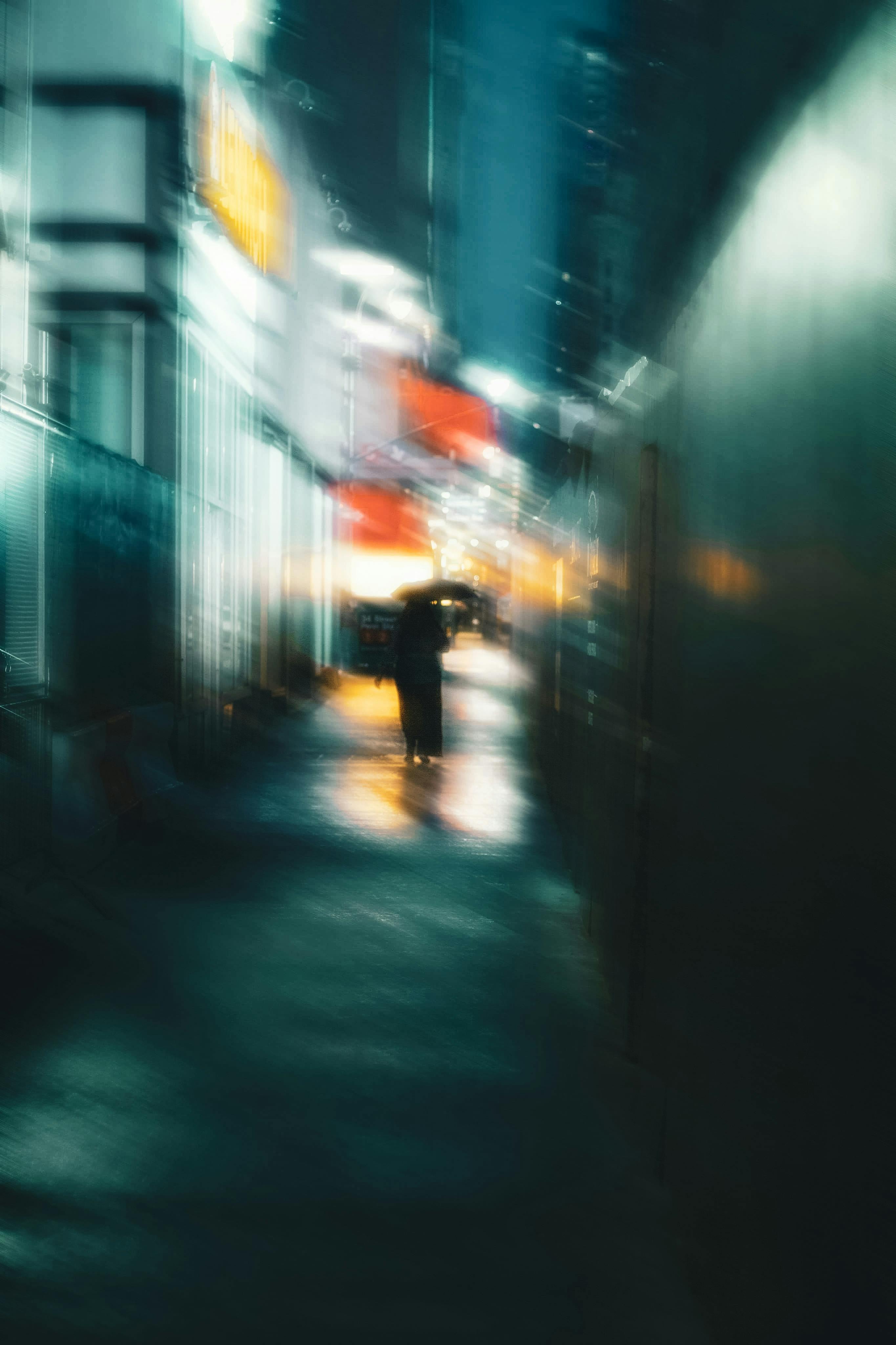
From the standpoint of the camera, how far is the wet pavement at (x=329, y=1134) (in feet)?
11.9

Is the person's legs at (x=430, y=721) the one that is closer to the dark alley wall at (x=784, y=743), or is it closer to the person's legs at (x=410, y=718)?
the person's legs at (x=410, y=718)

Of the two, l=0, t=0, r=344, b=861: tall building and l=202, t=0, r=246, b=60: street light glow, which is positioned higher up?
l=202, t=0, r=246, b=60: street light glow

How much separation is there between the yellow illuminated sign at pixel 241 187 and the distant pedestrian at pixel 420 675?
4658 millimetres

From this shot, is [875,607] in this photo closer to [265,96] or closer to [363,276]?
[265,96]

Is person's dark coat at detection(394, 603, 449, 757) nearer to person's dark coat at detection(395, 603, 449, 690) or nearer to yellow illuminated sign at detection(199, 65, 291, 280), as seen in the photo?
person's dark coat at detection(395, 603, 449, 690)

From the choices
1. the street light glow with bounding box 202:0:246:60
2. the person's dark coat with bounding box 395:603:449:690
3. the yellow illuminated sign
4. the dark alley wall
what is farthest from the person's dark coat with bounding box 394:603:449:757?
A: the dark alley wall

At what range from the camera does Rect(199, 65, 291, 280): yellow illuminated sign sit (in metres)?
15.2

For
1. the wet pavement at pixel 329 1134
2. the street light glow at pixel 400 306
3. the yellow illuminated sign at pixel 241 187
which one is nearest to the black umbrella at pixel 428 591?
the yellow illuminated sign at pixel 241 187

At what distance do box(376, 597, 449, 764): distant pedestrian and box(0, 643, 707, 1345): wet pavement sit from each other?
21.8ft

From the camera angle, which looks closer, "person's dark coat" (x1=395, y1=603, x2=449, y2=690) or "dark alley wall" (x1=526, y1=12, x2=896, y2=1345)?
"dark alley wall" (x1=526, y1=12, x2=896, y2=1345)

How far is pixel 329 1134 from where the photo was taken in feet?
16.0

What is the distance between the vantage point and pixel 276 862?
399 inches

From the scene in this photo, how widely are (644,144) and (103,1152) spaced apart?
12.4ft

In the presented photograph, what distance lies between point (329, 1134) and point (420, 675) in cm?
1149
